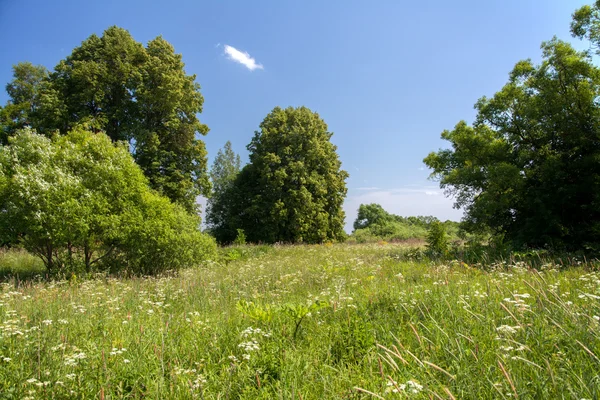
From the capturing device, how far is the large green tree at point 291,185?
25516 millimetres

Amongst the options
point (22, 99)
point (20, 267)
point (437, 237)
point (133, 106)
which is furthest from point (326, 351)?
point (22, 99)

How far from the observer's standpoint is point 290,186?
86.3ft

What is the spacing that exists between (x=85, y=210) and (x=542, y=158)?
17.1 metres

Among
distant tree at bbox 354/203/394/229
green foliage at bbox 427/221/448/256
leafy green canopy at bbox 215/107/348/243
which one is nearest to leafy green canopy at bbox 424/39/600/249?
green foliage at bbox 427/221/448/256

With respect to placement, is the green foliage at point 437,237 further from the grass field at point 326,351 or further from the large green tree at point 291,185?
the large green tree at point 291,185

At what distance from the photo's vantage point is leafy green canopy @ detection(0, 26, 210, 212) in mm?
17656

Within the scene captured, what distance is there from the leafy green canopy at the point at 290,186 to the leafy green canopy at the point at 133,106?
6.87 m

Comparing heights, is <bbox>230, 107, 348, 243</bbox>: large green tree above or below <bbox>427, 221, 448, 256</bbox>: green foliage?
above

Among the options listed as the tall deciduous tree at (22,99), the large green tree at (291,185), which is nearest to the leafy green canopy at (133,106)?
the tall deciduous tree at (22,99)

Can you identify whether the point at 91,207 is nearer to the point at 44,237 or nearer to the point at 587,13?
the point at 44,237

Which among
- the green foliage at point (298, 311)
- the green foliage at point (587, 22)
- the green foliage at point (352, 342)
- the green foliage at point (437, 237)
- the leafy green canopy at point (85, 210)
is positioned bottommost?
the green foliage at point (352, 342)

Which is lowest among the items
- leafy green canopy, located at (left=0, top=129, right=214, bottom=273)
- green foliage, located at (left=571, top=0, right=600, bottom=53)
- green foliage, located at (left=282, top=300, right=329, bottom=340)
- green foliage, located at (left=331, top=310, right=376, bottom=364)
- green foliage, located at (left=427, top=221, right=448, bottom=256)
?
green foliage, located at (left=331, top=310, right=376, bottom=364)

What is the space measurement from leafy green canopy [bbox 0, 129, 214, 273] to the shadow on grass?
662 mm

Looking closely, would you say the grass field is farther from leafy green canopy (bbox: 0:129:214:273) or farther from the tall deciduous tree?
the tall deciduous tree
